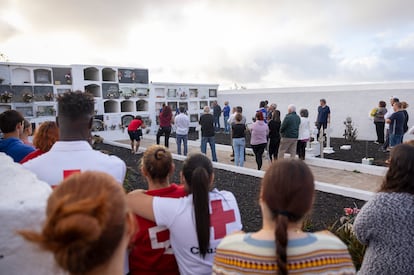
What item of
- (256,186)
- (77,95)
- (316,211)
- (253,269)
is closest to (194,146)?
(256,186)

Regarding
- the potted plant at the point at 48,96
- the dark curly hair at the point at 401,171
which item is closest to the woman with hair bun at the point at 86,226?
the dark curly hair at the point at 401,171

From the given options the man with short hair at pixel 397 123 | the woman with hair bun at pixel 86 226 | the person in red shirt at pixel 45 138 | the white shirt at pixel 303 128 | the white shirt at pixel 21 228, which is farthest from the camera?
the white shirt at pixel 303 128

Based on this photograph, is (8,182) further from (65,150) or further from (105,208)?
(105,208)

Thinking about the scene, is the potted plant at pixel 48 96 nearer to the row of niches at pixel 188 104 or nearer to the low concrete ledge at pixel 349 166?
the row of niches at pixel 188 104

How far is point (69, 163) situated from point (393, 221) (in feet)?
6.15

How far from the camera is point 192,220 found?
171 cm

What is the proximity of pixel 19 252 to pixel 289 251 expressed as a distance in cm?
98

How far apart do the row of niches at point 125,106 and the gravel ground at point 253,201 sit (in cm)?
800

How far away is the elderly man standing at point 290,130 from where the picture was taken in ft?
24.0

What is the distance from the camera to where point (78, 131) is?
1896 mm

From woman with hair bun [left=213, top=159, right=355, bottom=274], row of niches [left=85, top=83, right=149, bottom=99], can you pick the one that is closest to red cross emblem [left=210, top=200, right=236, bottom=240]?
woman with hair bun [left=213, top=159, right=355, bottom=274]

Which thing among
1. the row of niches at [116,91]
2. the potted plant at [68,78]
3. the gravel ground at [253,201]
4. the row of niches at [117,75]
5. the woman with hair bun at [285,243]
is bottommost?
the gravel ground at [253,201]

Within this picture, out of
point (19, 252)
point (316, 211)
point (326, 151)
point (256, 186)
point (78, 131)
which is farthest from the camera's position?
point (326, 151)

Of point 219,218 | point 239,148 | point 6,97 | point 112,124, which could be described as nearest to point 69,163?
point 219,218
